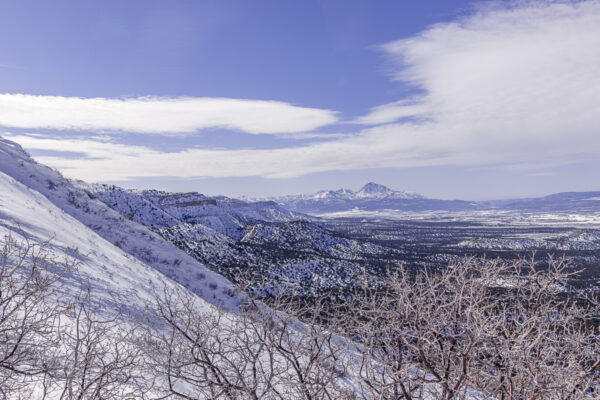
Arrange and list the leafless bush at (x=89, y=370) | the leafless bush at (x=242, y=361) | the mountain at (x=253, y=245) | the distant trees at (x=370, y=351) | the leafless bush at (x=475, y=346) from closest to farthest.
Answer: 1. the leafless bush at (x=475, y=346)
2. the distant trees at (x=370, y=351)
3. the leafless bush at (x=89, y=370)
4. the leafless bush at (x=242, y=361)
5. the mountain at (x=253, y=245)

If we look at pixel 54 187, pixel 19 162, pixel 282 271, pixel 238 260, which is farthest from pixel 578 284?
pixel 19 162

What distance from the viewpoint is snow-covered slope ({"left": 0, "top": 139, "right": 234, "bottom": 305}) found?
482 inches

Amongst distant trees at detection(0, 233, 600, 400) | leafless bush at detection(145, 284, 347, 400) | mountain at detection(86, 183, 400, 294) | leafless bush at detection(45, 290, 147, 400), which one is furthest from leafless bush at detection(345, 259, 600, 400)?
mountain at detection(86, 183, 400, 294)

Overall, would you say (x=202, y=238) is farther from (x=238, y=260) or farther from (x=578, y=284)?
(x=578, y=284)

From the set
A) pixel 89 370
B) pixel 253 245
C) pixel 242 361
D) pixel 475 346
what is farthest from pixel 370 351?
pixel 253 245

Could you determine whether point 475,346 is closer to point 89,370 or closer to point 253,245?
point 89,370

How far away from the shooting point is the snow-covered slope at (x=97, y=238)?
40.2ft

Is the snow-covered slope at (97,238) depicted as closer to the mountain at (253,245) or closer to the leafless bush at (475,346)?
the mountain at (253,245)

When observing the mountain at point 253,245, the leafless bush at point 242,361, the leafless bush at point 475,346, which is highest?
the leafless bush at point 475,346

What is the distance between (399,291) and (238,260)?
41.6 meters

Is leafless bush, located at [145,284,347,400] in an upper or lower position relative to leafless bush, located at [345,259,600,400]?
lower

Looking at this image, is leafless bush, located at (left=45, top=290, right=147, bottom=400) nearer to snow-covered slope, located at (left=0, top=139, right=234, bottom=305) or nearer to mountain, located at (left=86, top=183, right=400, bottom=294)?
snow-covered slope, located at (left=0, top=139, right=234, bottom=305)

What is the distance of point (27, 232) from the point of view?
12.1m

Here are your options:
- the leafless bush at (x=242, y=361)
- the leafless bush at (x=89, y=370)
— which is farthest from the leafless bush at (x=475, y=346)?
the leafless bush at (x=89, y=370)
